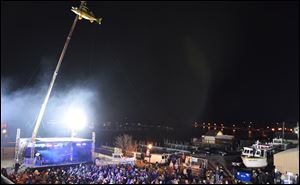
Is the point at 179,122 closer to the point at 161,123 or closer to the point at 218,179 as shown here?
the point at 161,123

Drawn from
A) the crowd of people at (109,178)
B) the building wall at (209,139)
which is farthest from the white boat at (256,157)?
the building wall at (209,139)

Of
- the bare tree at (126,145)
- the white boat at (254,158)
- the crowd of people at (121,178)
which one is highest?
the white boat at (254,158)

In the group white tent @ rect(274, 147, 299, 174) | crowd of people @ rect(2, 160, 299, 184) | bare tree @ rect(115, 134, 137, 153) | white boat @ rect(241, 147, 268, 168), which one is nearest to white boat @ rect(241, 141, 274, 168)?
white boat @ rect(241, 147, 268, 168)

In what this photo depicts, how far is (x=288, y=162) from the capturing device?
63.5ft

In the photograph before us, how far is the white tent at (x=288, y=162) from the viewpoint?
18625mm

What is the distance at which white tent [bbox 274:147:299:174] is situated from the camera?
61.1 feet

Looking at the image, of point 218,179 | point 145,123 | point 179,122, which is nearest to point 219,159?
point 218,179

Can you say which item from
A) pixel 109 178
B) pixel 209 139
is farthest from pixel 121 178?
pixel 209 139

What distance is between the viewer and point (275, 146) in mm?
28875

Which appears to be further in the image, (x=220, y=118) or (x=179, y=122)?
(x=179, y=122)

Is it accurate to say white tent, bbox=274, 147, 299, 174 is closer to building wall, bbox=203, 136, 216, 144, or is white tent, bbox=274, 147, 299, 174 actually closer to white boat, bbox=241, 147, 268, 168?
white boat, bbox=241, 147, 268, 168

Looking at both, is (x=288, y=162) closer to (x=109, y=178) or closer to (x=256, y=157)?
(x=256, y=157)

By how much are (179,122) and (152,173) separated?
523ft

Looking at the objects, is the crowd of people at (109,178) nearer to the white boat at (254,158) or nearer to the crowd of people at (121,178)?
the crowd of people at (121,178)
